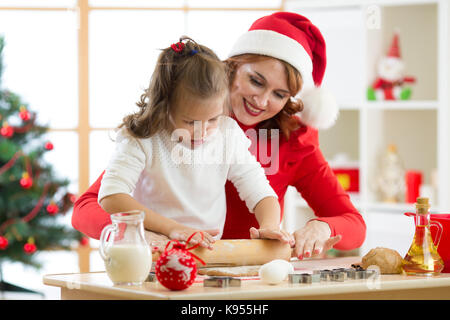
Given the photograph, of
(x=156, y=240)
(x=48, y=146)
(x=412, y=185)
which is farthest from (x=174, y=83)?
(x=412, y=185)

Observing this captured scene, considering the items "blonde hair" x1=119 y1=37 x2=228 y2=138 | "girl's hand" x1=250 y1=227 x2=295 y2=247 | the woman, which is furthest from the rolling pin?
"blonde hair" x1=119 y1=37 x2=228 y2=138

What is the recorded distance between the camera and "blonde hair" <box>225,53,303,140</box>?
1.70m

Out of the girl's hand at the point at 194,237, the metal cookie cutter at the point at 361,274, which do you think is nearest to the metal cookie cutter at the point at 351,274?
the metal cookie cutter at the point at 361,274

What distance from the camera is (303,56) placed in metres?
1.78

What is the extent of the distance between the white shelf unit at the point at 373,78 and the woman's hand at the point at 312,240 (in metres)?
1.89

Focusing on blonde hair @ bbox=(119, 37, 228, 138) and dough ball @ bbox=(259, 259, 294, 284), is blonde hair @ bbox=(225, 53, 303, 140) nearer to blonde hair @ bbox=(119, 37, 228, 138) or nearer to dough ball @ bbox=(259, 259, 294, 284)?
blonde hair @ bbox=(119, 37, 228, 138)

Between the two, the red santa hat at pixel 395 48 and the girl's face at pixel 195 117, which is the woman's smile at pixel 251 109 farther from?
the red santa hat at pixel 395 48

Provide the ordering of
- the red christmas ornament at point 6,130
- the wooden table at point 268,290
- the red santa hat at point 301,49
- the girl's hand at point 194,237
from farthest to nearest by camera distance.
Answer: the red christmas ornament at point 6,130 → the red santa hat at point 301,49 → the girl's hand at point 194,237 → the wooden table at point 268,290

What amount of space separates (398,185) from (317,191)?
5.44 ft

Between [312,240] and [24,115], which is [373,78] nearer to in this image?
[24,115]

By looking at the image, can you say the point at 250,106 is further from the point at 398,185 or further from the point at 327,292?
the point at 398,185

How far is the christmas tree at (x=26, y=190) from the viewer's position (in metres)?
2.88

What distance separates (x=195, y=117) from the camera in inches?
55.9
